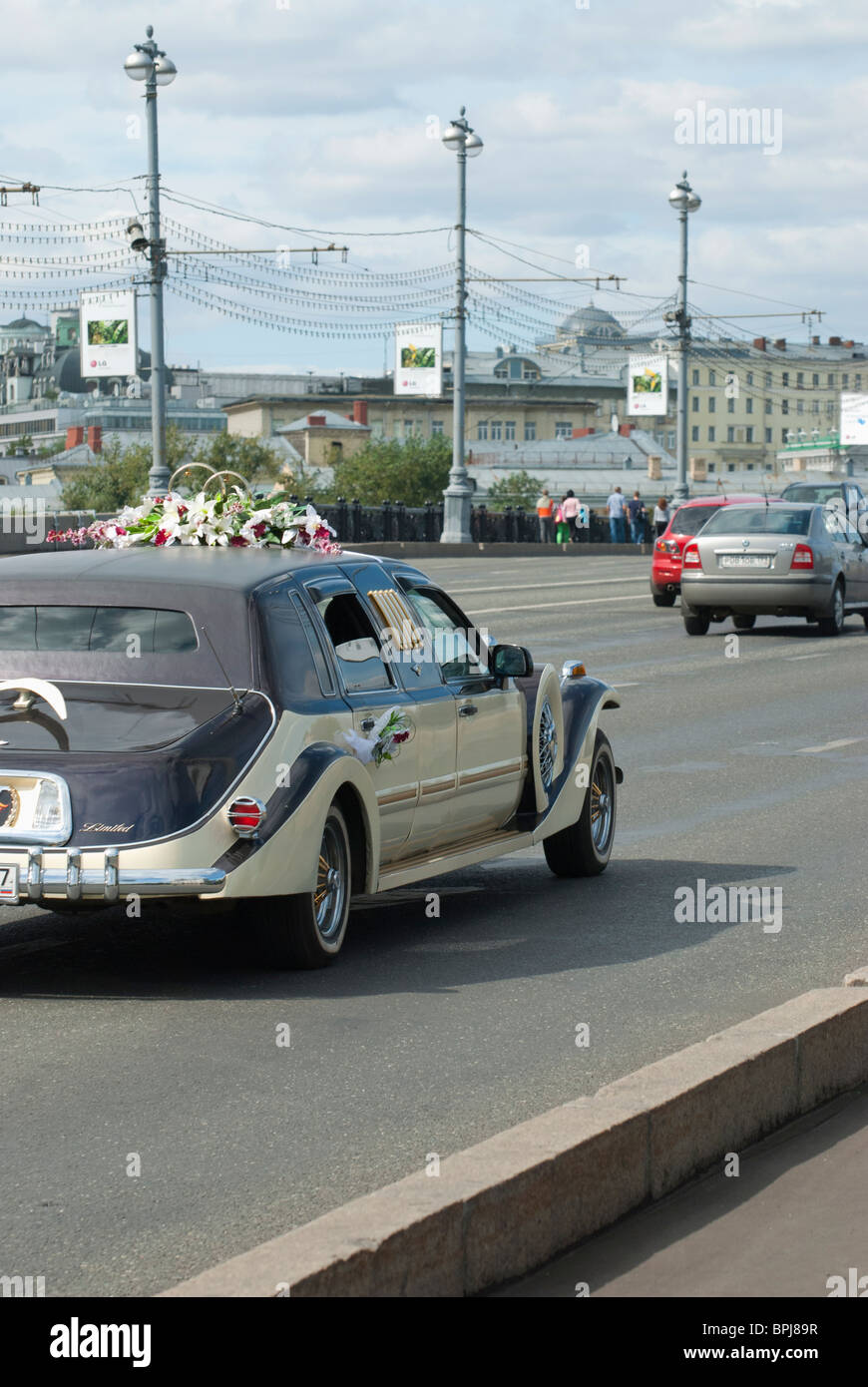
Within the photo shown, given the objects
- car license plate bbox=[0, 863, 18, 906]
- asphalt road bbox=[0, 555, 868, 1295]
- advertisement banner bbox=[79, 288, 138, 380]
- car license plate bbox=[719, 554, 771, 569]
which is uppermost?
advertisement banner bbox=[79, 288, 138, 380]

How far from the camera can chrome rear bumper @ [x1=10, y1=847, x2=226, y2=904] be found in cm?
666

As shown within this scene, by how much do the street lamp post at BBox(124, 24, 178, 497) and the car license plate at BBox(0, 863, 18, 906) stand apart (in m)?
32.5

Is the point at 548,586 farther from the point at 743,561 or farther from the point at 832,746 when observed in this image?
the point at 832,746

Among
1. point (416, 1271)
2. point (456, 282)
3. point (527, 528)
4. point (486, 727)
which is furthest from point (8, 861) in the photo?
point (527, 528)

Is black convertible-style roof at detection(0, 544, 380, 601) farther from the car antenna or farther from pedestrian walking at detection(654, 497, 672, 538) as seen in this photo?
pedestrian walking at detection(654, 497, 672, 538)

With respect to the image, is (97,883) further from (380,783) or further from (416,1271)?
(416,1271)

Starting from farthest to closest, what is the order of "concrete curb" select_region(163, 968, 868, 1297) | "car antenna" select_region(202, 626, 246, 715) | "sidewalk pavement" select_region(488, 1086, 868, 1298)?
"car antenna" select_region(202, 626, 246, 715) → "sidewalk pavement" select_region(488, 1086, 868, 1298) → "concrete curb" select_region(163, 968, 868, 1297)

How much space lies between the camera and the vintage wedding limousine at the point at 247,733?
6699 millimetres

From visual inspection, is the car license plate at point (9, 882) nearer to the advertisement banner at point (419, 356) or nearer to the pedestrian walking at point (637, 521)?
the pedestrian walking at point (637, 521)

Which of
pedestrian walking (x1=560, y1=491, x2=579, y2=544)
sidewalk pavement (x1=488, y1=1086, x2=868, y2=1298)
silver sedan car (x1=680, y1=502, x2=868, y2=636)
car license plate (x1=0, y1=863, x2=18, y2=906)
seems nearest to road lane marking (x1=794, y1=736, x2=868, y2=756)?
car license plate (x1=0, y1=863, x2=18, y2=906)

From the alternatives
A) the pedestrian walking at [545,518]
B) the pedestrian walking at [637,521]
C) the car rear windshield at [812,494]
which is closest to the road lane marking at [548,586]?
the car rear windshield at [812,494]
